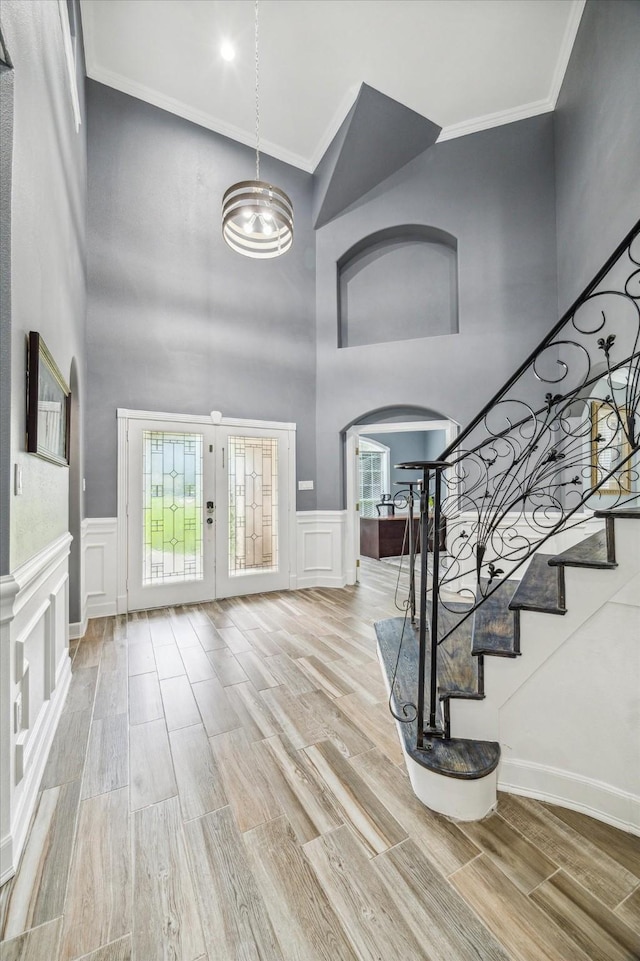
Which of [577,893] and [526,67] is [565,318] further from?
[526,67]

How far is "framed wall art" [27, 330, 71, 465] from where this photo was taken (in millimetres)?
1727

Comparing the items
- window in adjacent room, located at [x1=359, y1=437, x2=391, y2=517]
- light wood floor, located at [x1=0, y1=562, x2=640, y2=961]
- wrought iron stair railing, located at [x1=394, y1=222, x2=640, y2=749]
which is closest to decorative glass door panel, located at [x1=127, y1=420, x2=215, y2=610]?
light wood floor, located at [x1=0, y1=562, x2=640, y2=961]

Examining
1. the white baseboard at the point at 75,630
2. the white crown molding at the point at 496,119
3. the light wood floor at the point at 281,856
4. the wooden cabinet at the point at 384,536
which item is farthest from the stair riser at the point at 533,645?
the wooden cabinet at the point at 384,536

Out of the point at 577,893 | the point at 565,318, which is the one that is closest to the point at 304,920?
the point at 577,893

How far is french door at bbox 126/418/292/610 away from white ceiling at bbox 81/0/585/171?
12.5 feet

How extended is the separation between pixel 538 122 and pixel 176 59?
13.6 ft

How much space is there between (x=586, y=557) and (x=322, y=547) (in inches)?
151

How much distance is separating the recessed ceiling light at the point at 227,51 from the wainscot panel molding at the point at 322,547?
201 inches

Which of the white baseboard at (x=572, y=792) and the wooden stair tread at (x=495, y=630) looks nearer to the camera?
the white baseboard at (x=572, y=792)

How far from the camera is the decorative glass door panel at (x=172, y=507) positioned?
170 inches

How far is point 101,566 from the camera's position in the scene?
13.4 ft

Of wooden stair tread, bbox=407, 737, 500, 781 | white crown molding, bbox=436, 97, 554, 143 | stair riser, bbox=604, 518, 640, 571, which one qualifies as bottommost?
wooden stair tread, bbox=407, 737, 500, 781

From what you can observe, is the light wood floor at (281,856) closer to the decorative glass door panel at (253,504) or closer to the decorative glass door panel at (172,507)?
the decorative glass door panel at (172,507)

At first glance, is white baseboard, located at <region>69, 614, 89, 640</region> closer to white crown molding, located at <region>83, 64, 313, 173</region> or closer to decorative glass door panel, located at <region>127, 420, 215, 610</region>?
decorative glass door panel, located at <region>127, 420, 215, 610</region>
